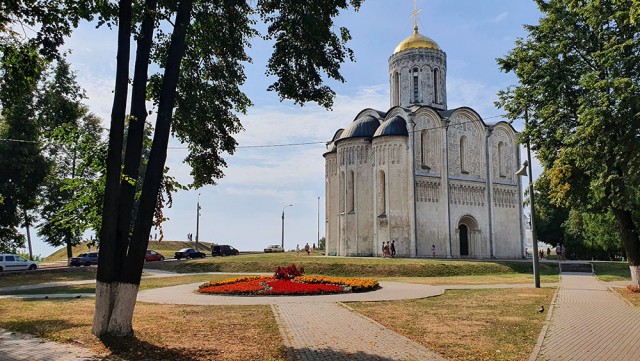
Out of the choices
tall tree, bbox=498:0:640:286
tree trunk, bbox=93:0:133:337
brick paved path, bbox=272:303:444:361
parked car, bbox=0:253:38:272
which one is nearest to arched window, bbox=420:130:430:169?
tall tree, bbox=498:0:640:286

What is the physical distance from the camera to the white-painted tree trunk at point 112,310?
29.5ft

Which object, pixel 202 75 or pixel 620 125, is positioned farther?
pixel 620 125

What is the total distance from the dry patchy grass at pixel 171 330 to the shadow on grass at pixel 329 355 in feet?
0.76

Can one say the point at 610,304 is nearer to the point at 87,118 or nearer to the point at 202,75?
the point at 202,75

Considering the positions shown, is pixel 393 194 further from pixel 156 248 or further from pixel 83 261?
pixel 156 248

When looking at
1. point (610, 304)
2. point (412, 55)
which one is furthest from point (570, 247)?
point (610, 304)

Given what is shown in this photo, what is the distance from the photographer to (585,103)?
51.7 ft

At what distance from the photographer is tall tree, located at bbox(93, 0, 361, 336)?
9125mm

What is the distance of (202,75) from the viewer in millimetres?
11336

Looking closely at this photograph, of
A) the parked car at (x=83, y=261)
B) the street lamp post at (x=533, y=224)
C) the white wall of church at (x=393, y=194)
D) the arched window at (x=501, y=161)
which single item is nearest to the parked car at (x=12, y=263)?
the parked car at (x=83, y=261)

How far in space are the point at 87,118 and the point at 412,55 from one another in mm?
28880

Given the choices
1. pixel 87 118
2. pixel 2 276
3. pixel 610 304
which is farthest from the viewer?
pixel 87 118

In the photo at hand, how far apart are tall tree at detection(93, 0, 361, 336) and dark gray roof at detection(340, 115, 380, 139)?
31080mm

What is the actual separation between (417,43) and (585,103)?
31392mm
